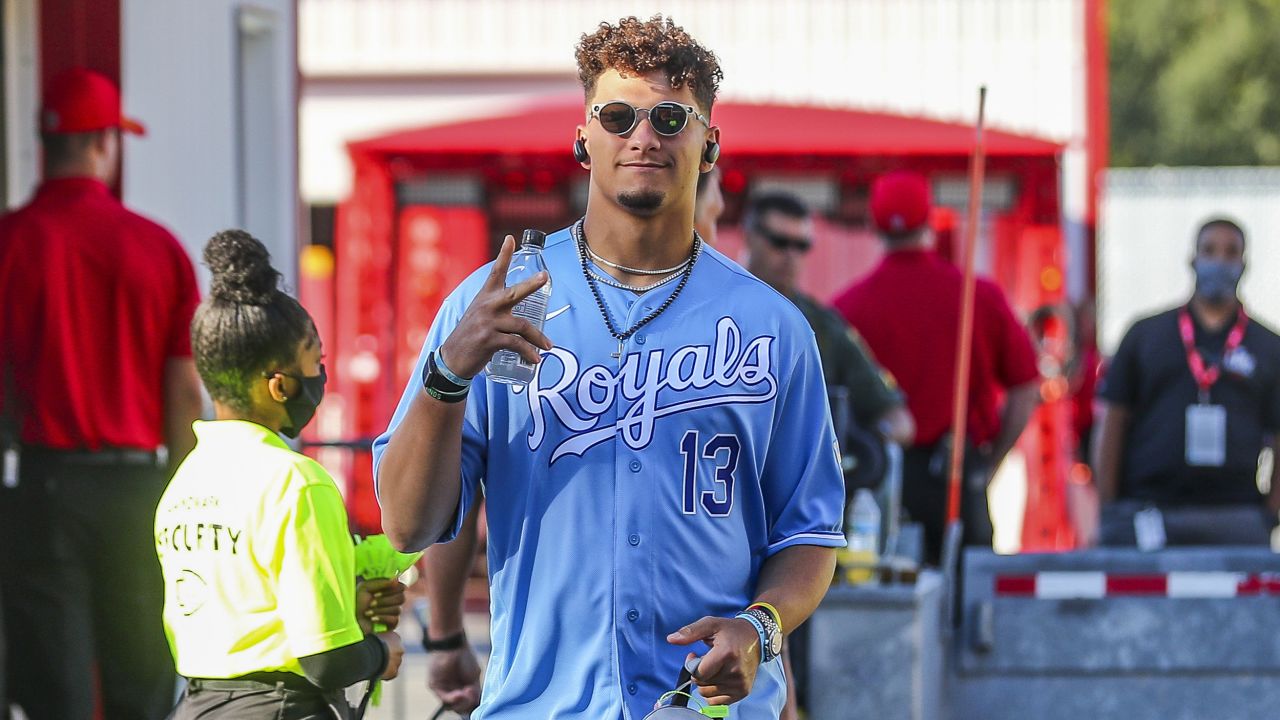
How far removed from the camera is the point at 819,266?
13.6 meters

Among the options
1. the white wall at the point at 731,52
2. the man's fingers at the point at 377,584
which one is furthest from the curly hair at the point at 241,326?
the white wall at the point at 731,52

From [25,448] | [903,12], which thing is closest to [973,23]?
[903,12]

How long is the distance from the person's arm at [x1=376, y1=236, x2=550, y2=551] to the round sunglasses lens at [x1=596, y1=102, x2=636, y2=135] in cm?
33

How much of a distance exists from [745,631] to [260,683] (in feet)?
4.23

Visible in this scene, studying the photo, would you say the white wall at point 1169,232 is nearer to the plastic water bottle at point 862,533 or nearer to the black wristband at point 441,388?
the plastic water bottle at point 862,533

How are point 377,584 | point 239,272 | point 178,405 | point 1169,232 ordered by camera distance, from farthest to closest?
1. point 1169,232
2. point 178,405
3. point 239,272
4. point 377,584

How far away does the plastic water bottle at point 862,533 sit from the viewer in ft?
20.6

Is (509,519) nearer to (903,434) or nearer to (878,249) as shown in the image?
(903,434)

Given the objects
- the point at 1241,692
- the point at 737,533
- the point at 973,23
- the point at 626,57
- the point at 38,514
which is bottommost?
the point at 1241,692

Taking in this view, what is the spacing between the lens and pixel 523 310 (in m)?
2.91

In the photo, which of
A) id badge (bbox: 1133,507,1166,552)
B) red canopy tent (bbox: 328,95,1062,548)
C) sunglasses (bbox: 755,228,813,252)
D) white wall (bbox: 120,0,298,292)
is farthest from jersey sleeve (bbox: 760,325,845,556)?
red canopy tent (bbox: 328,95,1062,548)

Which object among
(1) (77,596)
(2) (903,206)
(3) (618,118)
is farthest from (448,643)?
(2) (903,206)

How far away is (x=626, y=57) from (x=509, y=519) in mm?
772

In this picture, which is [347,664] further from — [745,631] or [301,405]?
[745,631]
